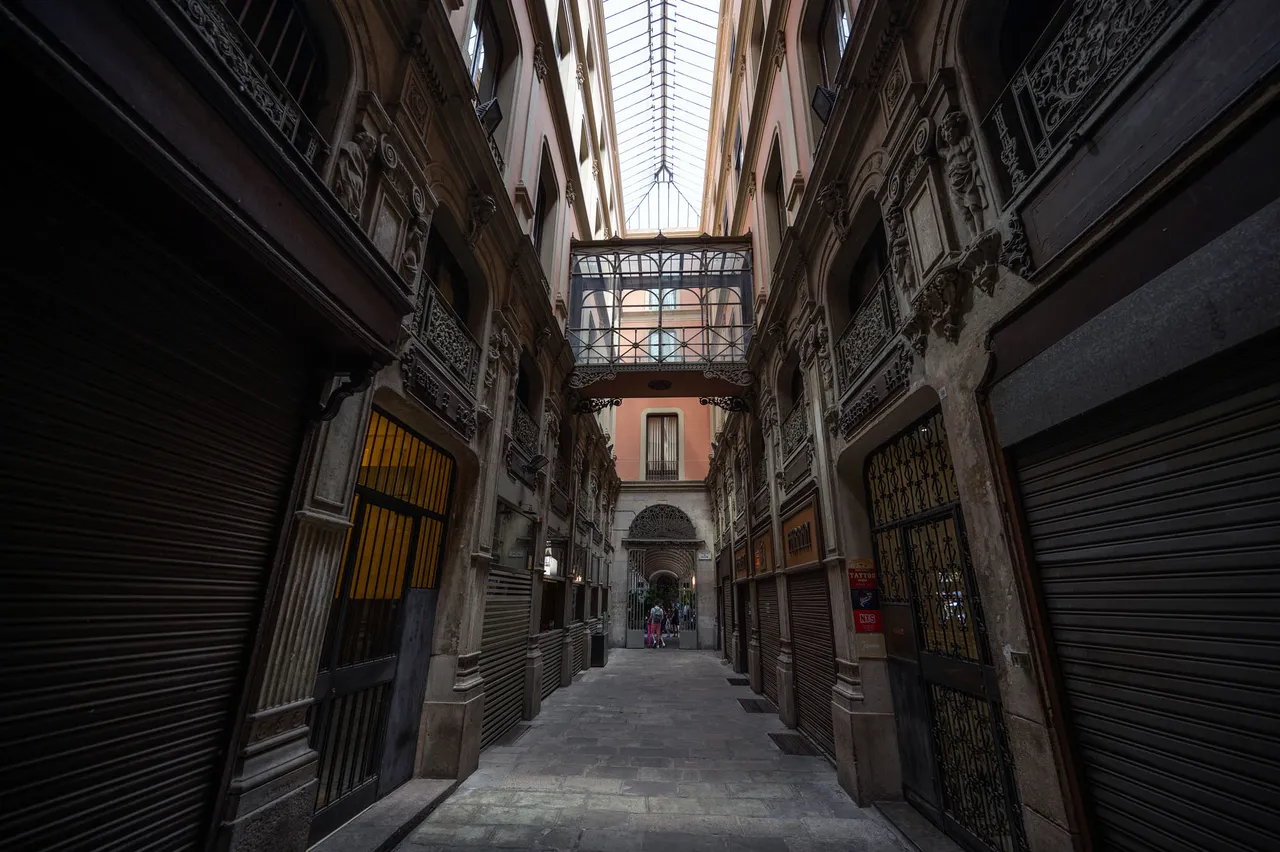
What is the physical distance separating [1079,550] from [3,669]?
5142mm

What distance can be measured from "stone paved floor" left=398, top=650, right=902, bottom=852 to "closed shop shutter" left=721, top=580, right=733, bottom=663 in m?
8.03

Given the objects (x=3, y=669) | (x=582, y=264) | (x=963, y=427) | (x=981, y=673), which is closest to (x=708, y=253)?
(x=582, y=264)

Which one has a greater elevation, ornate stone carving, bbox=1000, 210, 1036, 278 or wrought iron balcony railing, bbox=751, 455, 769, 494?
wrought iron balcony railing, bbox=751, 455, 769, 494

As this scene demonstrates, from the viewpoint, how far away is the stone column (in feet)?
9.91

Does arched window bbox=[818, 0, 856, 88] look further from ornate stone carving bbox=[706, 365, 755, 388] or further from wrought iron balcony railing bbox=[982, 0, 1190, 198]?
ornate stone carving bbox=[706, 365, 755, 388]

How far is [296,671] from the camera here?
3.48m

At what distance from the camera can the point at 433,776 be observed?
5594mm

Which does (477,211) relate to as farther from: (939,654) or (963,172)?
(939,654)

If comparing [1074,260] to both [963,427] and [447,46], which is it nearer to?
[963,427]

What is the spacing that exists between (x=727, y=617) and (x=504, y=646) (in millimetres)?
11761

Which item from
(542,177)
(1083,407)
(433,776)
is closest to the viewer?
(1083,407)

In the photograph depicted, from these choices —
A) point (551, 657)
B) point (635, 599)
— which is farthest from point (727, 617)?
point (551, 657)

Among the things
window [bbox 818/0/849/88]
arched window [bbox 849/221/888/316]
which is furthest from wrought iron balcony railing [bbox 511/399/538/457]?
window [bbox 818/0/849/88]

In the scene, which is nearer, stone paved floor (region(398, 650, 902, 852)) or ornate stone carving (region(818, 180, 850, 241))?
stone paved floor (region(398, 650, 902, 852))
